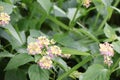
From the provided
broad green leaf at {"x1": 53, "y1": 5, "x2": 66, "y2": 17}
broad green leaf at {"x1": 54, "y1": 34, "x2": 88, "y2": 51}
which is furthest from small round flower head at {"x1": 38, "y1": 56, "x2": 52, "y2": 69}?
broad green leaf at {"x1": 53, "y1": 5, "x2": 66, "y2": 17}

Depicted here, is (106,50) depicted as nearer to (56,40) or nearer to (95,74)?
(95,74)

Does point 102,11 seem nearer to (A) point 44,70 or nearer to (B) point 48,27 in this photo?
(B) point 48,27

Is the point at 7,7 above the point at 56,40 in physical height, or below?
above

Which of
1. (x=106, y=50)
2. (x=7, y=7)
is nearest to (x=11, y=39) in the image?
(x=7, y=7)

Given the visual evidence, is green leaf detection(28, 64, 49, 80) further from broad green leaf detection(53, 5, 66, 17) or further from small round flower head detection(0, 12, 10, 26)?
broad green leaf detection(53, 5, 66, 17)

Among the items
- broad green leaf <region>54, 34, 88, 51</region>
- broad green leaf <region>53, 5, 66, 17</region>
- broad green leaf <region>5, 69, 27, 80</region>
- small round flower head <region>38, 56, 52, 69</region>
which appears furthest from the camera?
broad green leaf <region>53, 5, 66, 17</region>

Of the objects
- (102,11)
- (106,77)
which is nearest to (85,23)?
(102,11)
